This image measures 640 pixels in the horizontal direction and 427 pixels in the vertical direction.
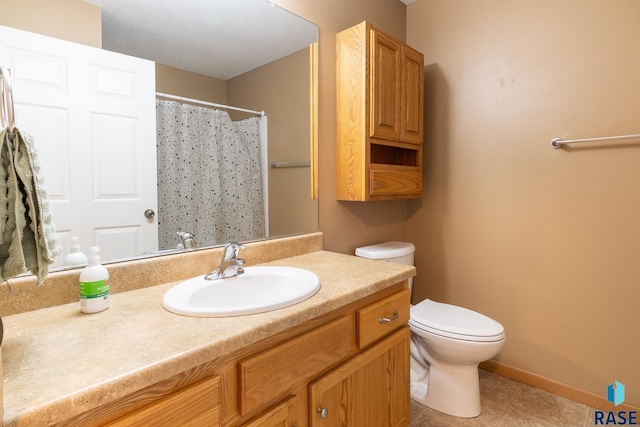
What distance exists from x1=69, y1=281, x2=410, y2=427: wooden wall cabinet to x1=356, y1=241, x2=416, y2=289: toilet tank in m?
0.48

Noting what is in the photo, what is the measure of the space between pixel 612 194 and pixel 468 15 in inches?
48.6

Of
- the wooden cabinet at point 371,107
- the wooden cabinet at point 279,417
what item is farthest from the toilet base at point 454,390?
the wooden cabinet at point 279,417

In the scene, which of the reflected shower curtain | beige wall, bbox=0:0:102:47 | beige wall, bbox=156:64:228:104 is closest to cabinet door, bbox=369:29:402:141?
the reflected shower curtain

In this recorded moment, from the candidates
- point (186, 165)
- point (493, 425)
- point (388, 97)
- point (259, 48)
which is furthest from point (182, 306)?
point (493, 425)

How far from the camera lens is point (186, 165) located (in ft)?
3.99

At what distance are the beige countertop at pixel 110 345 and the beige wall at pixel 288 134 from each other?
2.02 ft

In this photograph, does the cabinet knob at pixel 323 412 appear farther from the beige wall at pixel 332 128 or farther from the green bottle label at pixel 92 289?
the beige wall at pixel 332 128

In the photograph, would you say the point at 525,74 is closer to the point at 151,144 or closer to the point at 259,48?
the point at 259,48

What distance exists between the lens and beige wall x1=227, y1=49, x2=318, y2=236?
148cm

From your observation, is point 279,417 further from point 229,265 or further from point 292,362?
point 229,265

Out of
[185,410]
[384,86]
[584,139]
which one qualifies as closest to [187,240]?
[185,410]

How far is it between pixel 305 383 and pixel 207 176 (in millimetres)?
810

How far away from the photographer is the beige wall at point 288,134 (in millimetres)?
1479

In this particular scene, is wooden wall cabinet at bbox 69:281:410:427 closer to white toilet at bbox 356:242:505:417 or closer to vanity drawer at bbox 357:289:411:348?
vanity drawer at bbox 357:289:411:348
